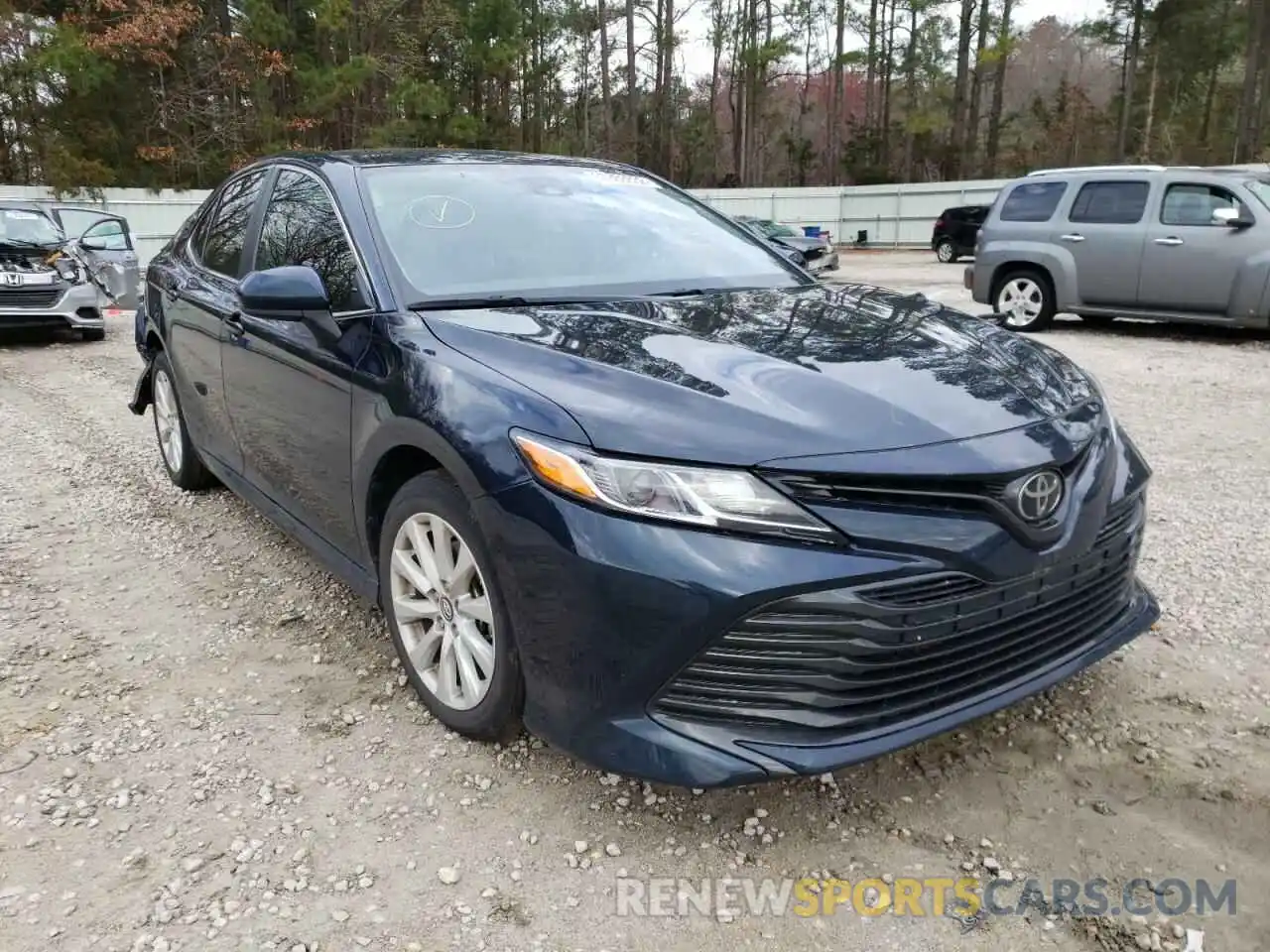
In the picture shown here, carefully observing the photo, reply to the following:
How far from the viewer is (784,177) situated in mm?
45125

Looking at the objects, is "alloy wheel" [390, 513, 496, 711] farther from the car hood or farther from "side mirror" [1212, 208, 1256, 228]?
"side mirror" [1212, 208, 1256, 228]

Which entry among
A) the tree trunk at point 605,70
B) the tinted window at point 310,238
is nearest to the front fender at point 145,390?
the tinted window at point 310,238

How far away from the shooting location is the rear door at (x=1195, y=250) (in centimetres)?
898

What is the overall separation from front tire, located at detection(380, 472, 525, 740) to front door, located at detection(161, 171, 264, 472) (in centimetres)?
156

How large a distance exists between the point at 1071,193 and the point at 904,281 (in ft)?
26.0

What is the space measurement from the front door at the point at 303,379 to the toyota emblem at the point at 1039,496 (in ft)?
5.94

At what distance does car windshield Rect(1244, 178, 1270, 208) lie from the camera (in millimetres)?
8969

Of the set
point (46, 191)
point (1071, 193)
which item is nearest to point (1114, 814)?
point (1071, 193)

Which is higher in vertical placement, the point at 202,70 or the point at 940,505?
the point at 202,70

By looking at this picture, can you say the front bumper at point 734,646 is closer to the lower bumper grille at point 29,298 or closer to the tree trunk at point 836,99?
the lower bumper grille at point 29,298

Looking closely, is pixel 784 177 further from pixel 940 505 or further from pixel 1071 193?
pixel 940 505

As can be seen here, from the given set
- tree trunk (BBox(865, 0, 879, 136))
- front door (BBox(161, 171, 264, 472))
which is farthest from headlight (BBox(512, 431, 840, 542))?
tree trunk (BBox(865, 0, 879, 136))

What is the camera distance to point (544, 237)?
10.4 feet

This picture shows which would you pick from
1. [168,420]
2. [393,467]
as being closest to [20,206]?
[168,420]
